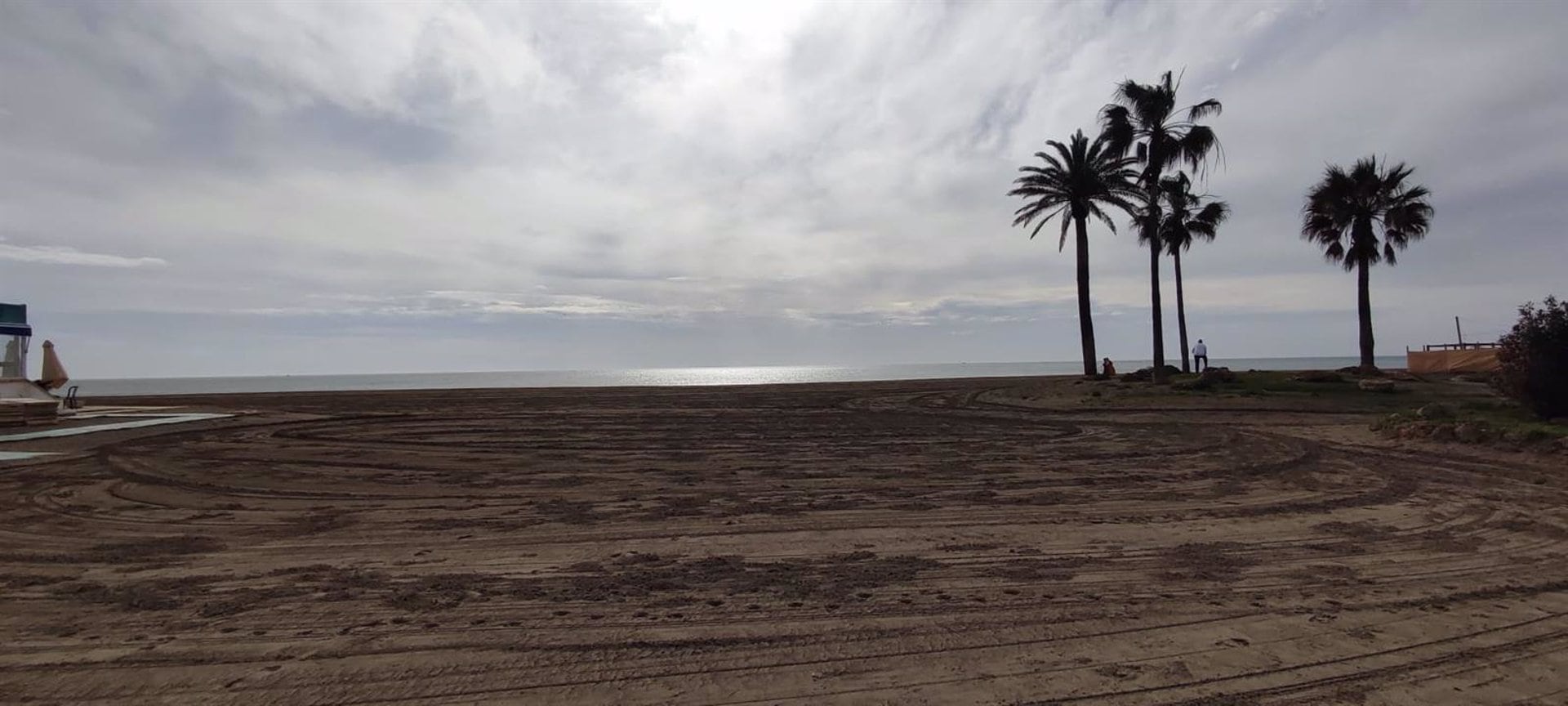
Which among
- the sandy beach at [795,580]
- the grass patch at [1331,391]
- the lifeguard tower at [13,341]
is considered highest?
the lifeguard tower at [13,341]

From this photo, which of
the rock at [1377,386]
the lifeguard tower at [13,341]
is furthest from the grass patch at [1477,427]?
the lifeguard tower at [13,341]

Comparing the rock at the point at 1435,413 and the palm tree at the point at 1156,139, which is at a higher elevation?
the palm tree at the point at 1156,139

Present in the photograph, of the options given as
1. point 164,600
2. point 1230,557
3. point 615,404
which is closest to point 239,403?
point 615,404

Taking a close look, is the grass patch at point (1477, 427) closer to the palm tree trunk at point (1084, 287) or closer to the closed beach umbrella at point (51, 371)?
the palm tree trunk at point (1084, 287)

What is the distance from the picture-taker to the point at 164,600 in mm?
5664

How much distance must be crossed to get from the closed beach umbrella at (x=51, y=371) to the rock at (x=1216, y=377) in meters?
39.6

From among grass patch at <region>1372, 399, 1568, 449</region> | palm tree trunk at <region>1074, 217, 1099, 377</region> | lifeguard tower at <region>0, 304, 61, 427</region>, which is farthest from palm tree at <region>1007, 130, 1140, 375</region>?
lifeguard tower at <region>0, 304, 61, 427</region>

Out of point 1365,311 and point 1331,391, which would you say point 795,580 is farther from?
point 1365,311

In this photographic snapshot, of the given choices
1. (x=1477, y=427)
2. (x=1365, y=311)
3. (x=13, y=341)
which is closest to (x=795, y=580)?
(x=1477, y=427)

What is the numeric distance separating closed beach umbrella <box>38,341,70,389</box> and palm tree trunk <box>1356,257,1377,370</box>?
51384 mm

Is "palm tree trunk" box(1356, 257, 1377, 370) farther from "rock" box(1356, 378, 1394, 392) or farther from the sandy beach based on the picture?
the sandy beach

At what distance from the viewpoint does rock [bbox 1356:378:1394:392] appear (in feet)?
83.2

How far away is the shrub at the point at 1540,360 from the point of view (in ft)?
49.4

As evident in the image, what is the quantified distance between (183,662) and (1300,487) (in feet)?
39.7
